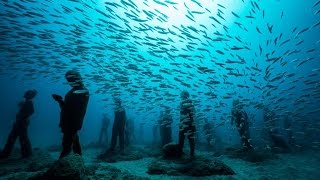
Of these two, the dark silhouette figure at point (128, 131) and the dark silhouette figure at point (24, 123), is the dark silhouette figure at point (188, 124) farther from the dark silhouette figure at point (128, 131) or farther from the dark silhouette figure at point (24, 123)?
the dark silhouette figure at point (128, 131)

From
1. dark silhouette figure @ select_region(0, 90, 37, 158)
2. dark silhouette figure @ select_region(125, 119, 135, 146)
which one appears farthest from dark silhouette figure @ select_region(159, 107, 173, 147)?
dark silhouette figure @ select_region(0, 90, 37, 158)

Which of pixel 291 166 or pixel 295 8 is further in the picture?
pixel 295 8

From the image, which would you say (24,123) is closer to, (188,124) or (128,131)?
(188,124)

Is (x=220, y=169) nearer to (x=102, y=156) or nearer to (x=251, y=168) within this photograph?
(x=251, y=168)

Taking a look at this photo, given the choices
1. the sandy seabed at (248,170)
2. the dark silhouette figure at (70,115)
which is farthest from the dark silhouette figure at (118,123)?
the dark silhouette figure at (70,115)

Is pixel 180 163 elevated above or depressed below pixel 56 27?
below

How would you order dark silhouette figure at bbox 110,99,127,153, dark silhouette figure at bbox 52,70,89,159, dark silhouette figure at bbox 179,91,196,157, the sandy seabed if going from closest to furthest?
dark silhouette figure at bbox 52,70,89,159, the sandy seabed, dark silhouette figure at bbox 179,91,196,157, dark silhouette figure at bbox 110,99,127,153

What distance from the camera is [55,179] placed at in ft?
15.2

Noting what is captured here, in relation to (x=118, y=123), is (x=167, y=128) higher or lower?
lower

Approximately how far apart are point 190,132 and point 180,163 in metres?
1.33

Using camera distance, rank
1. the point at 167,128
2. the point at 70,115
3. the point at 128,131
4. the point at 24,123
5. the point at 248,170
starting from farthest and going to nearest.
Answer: the point at 128,131 → the point at 167,128 → the point at 24,123 → the point at 248,170 → the point at 70,115

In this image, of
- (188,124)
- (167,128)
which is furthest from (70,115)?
(167,128)

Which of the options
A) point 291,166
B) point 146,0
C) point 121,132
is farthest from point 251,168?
point 146,0

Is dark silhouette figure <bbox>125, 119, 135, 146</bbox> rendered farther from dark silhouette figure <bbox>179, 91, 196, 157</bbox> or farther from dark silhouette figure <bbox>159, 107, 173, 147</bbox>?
dark silhouette figure <bbox>179, 91, 196, 157</bbox>
